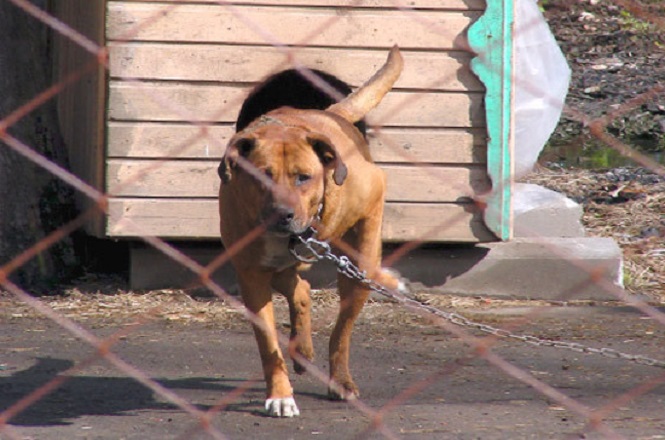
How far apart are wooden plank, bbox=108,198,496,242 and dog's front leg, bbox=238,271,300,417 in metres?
1.69

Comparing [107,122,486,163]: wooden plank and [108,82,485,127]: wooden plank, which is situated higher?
→ [108,82,485,127]: wooden plank

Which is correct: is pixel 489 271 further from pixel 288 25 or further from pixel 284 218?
pixel 284 218

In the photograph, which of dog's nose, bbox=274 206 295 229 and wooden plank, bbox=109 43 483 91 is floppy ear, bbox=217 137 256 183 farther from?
wooden plank, bbox=109 43 483 91

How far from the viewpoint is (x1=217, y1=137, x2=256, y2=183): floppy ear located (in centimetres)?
383

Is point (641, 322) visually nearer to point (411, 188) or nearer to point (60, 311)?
point (411, 188)

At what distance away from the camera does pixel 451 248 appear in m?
6.33

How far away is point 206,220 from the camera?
6.02m

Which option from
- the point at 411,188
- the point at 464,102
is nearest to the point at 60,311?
the point at 411,188

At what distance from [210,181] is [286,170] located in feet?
7.70

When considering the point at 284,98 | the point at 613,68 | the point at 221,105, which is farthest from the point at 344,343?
the point at 613,68

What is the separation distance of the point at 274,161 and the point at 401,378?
4.88ft

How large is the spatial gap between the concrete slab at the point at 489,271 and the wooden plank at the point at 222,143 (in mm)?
590

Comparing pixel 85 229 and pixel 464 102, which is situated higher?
pixel 464 102

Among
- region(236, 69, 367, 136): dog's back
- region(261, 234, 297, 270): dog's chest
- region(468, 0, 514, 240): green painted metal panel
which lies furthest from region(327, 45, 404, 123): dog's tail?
region(236, 69, 367, 136): dog's back
